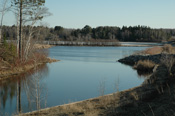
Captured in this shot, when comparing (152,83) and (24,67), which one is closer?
(152,83)

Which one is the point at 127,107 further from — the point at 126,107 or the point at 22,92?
the point at 22,92

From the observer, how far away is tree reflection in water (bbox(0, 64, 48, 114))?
10516 mm

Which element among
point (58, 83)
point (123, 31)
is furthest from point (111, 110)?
point (123, 31)

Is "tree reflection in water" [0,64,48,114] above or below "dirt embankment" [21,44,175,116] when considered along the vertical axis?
below

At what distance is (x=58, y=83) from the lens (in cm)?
1703

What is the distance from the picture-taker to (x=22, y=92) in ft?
45.1

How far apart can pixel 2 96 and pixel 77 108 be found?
578cm

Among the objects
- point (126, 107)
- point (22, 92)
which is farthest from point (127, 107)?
point (22, 92)

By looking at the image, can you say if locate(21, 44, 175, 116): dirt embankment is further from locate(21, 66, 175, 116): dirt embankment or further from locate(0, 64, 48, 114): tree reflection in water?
locate(0, 64, 48, 114): tree reflection in water

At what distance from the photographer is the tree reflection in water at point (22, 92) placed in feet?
34.5

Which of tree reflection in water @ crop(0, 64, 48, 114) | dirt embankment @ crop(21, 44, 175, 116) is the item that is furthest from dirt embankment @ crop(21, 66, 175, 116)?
tree reflection in water @ crop(0, 64, 48, 114)

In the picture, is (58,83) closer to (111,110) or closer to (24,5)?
(111,110)

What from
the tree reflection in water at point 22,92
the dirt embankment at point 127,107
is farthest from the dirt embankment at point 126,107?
the tree reflection in water at point 22,92

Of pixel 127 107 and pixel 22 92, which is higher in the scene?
pixel 127 107
